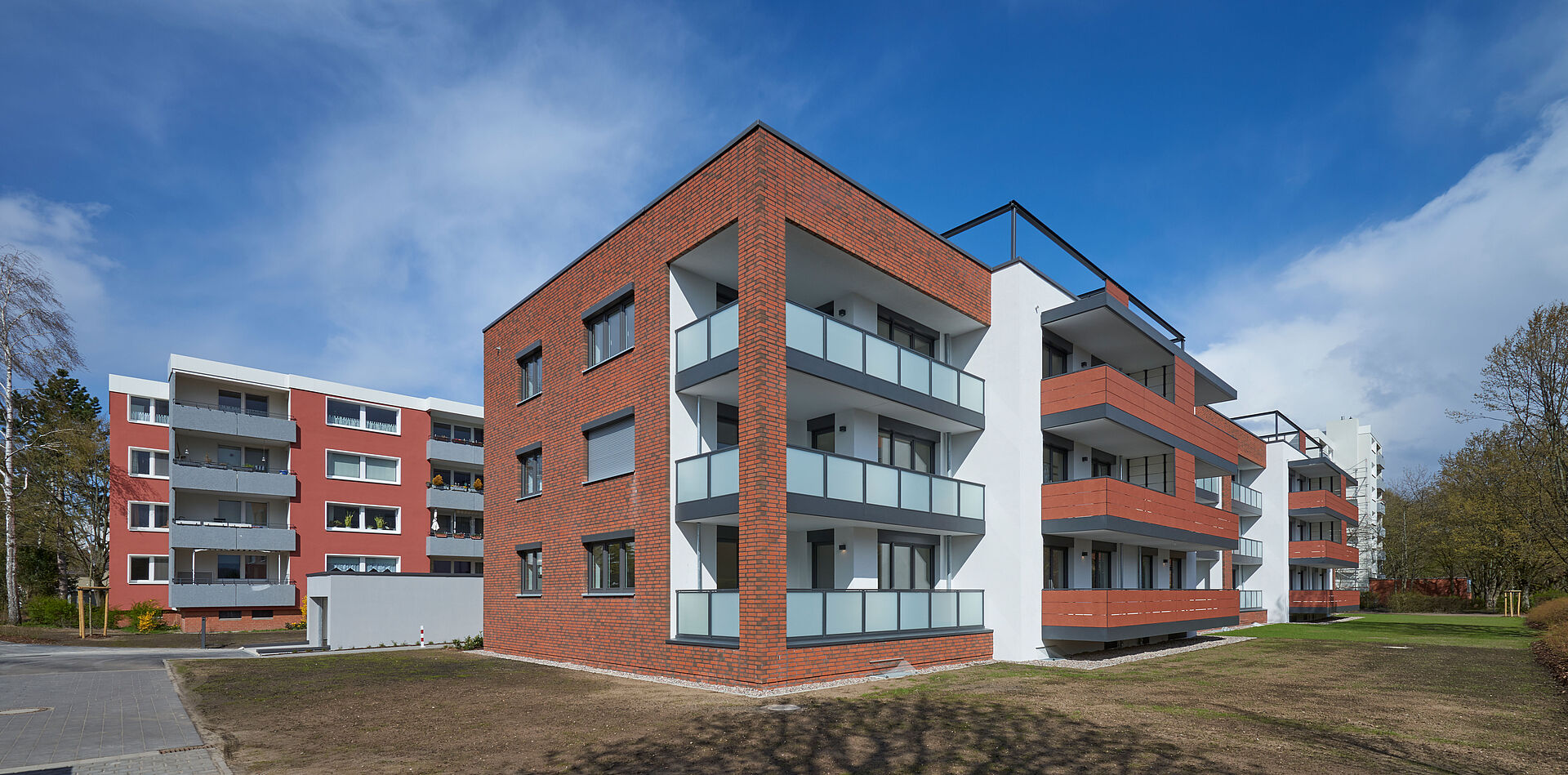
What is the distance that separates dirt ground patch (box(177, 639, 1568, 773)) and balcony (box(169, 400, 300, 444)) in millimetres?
23765

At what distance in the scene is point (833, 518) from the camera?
1574cm

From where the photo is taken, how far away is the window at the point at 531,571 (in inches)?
840

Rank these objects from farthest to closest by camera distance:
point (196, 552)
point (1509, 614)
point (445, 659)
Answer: point (1509, 614), point (196, 552), point (445, 659)

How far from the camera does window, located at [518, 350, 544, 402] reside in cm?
2263

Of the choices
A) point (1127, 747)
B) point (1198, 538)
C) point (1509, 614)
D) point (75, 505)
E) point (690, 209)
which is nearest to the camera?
point (1127, 747)

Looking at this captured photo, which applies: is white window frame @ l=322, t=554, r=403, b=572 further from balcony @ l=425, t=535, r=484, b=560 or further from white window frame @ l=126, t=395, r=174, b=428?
white window frame @ l=126, t=395, r=174, b=428

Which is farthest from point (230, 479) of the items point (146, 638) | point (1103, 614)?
point (1103, 614)

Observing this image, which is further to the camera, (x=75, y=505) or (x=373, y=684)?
(x=75, y=505)

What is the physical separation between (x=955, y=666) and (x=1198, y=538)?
34.2ft

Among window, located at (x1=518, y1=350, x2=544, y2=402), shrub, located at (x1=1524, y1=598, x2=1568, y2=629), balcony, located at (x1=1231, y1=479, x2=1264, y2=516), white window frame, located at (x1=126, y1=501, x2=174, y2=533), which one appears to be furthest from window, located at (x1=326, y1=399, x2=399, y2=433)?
shrub, located at (x1=1524, y1=598, x2=1568, y2=629)

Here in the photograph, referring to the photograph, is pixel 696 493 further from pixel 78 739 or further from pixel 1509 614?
pixel 1509 614

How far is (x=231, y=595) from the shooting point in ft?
119

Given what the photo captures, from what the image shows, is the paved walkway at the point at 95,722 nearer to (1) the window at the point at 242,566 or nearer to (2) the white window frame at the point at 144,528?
(1) the window at the point at 242,566

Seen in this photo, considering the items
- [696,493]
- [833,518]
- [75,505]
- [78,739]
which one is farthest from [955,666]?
[75,505]
